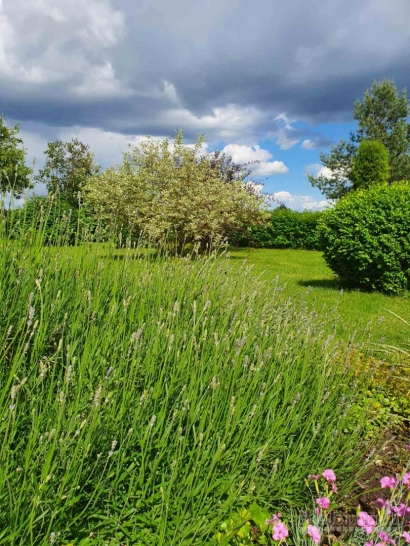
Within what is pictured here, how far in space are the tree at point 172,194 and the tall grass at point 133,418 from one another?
1239cm

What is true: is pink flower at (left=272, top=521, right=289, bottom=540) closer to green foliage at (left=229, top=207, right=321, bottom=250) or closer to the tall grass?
the tall grass

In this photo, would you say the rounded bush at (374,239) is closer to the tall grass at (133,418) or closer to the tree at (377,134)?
the tall grass at (133,418)

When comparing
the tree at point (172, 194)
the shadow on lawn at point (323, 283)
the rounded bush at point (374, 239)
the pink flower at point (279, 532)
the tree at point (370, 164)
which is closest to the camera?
the pink flower at point (279, 532)

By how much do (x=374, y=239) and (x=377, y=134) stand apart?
2982 centimetres

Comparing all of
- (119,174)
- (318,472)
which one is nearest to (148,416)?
(318,472)

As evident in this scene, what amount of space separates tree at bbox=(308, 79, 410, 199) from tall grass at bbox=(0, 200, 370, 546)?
3522 cm

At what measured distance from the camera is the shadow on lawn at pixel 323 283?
11584 millimetres

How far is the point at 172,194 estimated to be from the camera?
55.2 ft

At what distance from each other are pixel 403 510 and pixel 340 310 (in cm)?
→ 643

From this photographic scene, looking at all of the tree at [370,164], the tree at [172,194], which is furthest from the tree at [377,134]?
the tree at [172,194]

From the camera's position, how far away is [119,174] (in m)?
18.2

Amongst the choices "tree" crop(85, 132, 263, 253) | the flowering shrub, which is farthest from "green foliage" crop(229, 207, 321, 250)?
the flowering shrub

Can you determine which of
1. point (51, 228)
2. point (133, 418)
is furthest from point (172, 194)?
point (133, 418)

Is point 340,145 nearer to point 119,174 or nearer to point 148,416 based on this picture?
point 119,174
